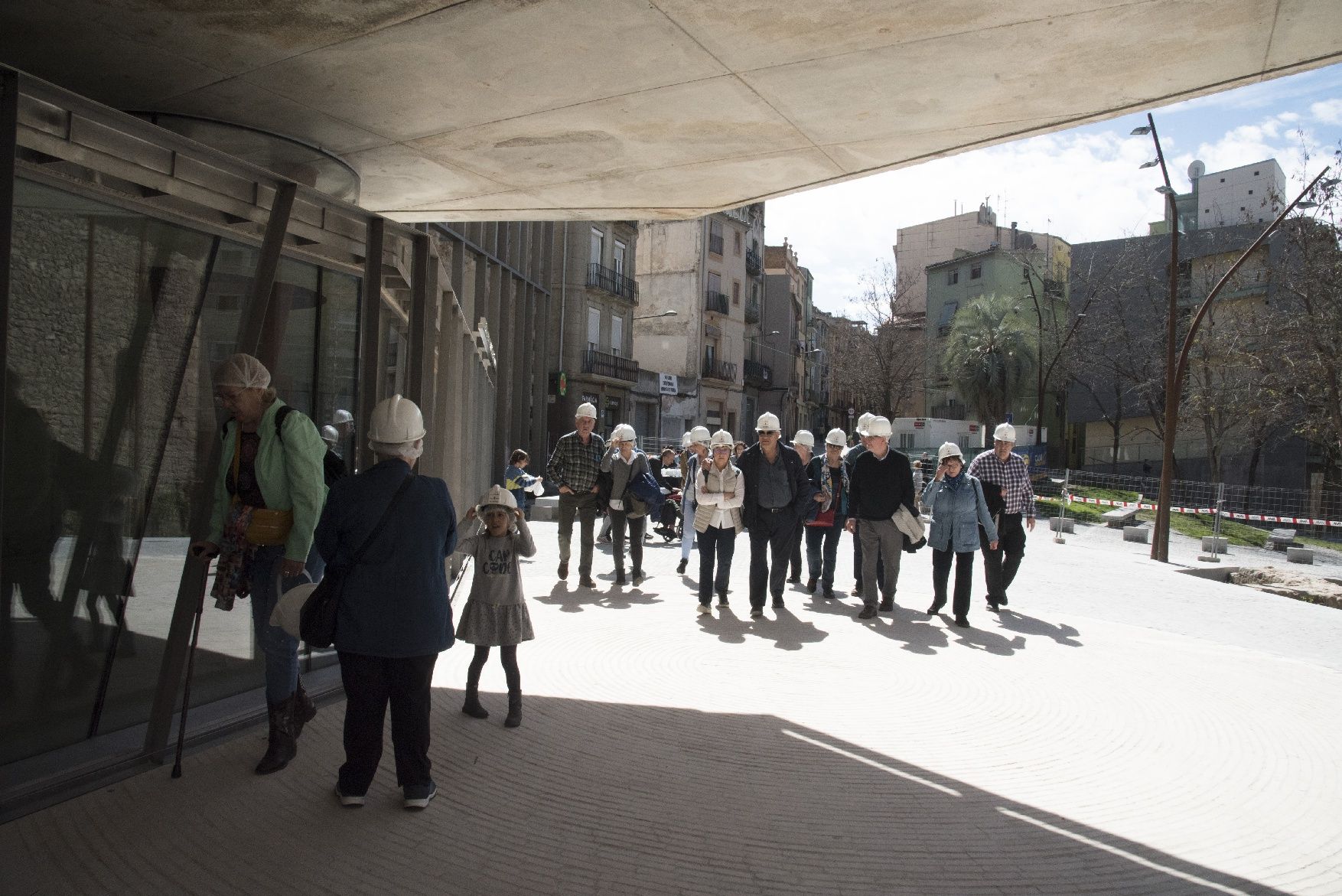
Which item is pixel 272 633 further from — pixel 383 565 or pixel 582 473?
pixel 582 473

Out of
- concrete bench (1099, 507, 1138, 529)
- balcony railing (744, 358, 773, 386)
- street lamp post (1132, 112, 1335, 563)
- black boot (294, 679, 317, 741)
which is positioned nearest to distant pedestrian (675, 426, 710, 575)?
black boot (294, 679, 317, 741)

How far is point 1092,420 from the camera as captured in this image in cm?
5319

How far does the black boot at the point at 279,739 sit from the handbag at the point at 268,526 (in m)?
0.80

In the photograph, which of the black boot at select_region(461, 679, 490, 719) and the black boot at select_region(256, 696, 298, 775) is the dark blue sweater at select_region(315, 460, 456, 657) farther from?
the black boot at select_region(461, 679, 490, 719)

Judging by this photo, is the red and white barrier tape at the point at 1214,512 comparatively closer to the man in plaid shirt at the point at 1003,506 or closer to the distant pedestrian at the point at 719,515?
the man in plaid shirt at the point at 1003,506

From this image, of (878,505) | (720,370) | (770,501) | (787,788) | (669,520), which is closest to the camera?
(787,788)

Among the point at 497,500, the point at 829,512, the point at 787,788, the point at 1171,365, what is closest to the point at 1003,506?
the point at 829,512

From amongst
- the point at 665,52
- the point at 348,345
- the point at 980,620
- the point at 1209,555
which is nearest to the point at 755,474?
the point at 980,620

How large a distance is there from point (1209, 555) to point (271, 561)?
1881cm

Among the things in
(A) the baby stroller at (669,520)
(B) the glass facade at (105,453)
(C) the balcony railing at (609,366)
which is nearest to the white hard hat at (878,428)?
(B) the glass facade at (105,453)

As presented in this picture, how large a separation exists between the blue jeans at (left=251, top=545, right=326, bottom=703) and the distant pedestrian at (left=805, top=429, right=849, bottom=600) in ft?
22.5

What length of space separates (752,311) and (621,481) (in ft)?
173

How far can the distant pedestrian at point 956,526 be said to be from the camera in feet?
30.6

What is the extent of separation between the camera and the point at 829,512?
10.8 metres
